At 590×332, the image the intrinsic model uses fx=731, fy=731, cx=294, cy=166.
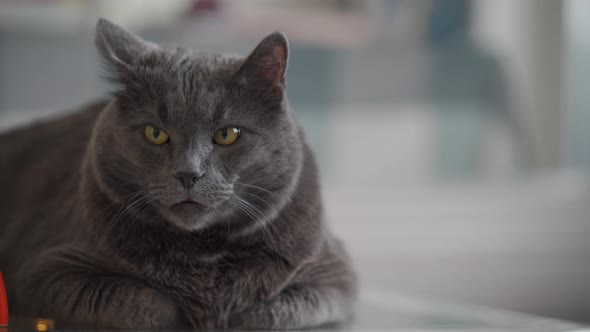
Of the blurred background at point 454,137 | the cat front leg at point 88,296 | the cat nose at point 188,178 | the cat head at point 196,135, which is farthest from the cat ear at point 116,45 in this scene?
the blurred background at point 454,137

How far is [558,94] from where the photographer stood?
2.96 metres

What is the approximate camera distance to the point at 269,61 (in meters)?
1.24

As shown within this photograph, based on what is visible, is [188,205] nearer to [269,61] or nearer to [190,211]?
[190,211]

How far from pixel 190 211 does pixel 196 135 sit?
0.41ft

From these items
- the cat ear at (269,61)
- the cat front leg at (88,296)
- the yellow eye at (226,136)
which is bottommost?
the cat front leg at (88,296)

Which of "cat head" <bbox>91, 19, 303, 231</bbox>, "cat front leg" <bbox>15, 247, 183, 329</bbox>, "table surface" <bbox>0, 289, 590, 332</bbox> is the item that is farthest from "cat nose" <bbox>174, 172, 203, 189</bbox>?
"table surface" <bbox>0, 289, 590, 332</bbox>

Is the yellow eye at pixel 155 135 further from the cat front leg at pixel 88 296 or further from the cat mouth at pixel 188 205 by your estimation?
the cat front leg at pixel 88 296

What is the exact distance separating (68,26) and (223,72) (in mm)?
1447

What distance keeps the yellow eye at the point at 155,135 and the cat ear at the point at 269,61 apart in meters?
0.17

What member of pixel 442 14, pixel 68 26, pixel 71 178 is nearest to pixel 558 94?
pixel 442 14

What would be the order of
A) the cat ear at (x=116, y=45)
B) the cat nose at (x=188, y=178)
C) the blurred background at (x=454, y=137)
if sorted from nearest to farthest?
the cat nose at (x=188, y=178) < the cat ear at (x=116, y=45) < the blurred background at (x=454, y=137)

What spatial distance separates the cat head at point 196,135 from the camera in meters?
1.19

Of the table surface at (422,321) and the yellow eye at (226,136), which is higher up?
the yellow eye at (226,136)

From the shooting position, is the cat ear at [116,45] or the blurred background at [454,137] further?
the blurred background at [454,137]
